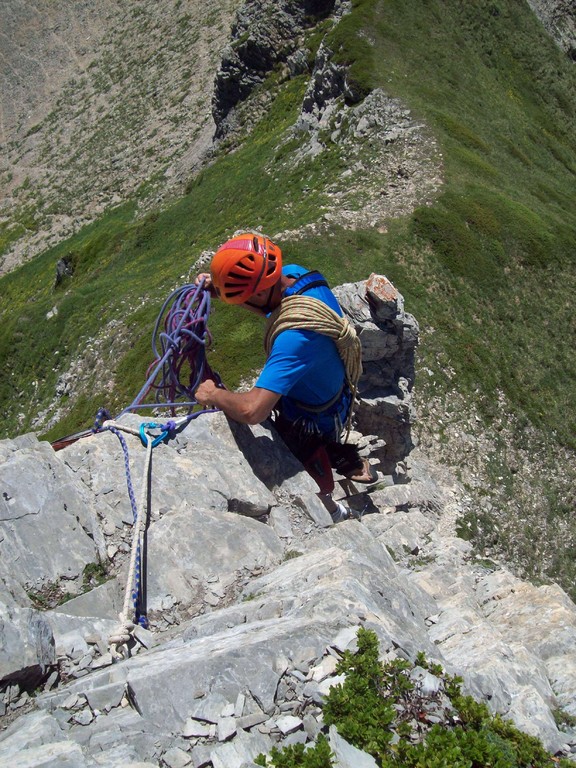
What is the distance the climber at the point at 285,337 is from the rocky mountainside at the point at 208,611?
1028 mm

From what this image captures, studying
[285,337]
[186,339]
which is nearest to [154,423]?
[186,339]

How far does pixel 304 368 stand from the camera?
812cm

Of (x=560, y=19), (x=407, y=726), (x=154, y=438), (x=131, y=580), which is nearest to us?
(x=407, y=726)

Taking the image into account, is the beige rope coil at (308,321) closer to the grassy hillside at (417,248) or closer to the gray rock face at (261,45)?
the grassy hillside at (417,248)

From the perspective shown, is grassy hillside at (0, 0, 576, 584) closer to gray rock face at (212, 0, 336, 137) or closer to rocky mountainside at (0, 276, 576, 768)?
gray rock face at (212, 0, 336, 137)

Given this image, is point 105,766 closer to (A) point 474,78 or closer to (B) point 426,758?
(B) point 426,758

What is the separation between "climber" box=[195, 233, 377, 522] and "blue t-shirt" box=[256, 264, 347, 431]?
0.01m

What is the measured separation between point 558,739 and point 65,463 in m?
6.14

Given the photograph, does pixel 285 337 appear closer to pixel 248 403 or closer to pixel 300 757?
pixel 248 403

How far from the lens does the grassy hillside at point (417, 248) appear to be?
29109 millimetres

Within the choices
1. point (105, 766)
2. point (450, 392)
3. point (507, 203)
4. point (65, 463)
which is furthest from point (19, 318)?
point (105, 766)

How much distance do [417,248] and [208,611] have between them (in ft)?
91.2

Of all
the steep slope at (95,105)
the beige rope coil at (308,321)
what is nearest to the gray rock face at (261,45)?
the steep slope at (95,105)

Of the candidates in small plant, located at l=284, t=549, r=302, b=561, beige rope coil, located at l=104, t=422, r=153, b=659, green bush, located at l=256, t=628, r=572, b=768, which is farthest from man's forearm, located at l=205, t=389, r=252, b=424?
green bush, located at l=256, t=628, r=572, b=768
